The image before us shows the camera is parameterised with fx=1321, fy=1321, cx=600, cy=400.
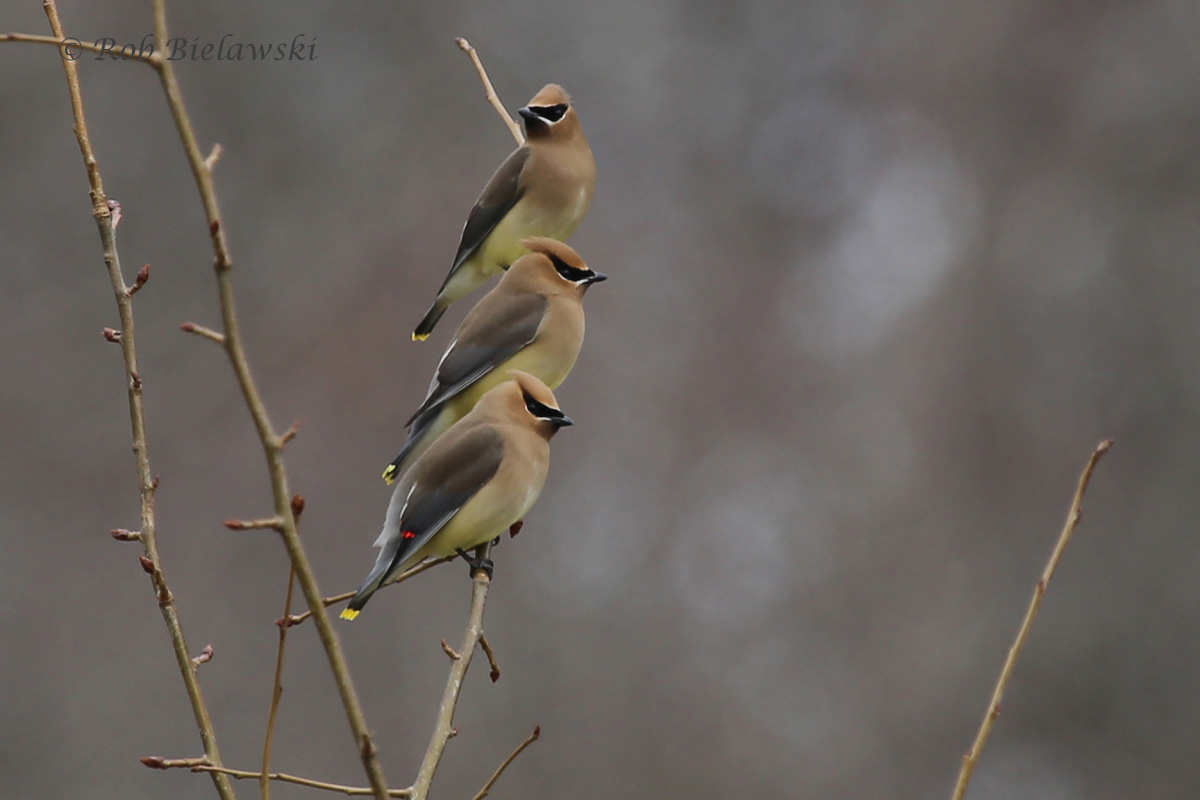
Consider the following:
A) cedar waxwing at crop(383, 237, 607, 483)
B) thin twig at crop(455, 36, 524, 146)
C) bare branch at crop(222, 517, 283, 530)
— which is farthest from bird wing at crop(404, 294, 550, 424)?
bare branch at crop(222, 517, 283, 530)

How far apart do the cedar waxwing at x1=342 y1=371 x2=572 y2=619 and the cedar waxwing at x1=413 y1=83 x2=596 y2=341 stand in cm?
47

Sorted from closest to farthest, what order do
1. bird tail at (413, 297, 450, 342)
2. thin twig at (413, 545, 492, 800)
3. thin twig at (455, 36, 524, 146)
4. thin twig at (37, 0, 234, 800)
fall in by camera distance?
thin twig at (413, 545, 492, 800) < thin twig at (37, 0, 234, 800) < thin twig at (455, 36, 524, 146) < bird tail at (413, 297, 450, 342)

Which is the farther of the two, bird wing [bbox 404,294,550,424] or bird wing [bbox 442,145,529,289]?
bird wing [bbox 442,145,529,289]

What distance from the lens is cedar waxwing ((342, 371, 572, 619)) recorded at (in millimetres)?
2121

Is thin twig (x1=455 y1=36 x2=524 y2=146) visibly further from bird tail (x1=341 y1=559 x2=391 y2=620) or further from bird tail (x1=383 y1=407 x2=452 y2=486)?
bird tail (x1=341 y1=559 x2=391 y2=620)

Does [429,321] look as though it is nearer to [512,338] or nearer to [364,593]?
[512,338]

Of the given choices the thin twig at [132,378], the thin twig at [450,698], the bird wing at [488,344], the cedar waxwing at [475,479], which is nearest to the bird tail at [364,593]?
the cedar waxwing at [475,479]

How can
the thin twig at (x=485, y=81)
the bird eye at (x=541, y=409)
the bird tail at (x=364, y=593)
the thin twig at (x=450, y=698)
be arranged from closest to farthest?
1. the thin twig at (x=450, y=698)
2. the bird tail at (x=364, y=593)
3. the bird eye at (x=541, y=409)
4. the thin twig at (x=485, y=81)

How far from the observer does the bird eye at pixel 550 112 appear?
264 cm

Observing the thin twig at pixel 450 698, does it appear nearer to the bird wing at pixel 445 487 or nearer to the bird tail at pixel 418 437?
the bird wing at pixel 445 487

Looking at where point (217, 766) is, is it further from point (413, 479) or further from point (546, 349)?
point (546, 349)

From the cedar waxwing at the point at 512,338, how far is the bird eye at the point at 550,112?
0.94 ft

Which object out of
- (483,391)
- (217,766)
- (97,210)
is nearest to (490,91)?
(483,391)

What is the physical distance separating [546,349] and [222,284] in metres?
1.37
